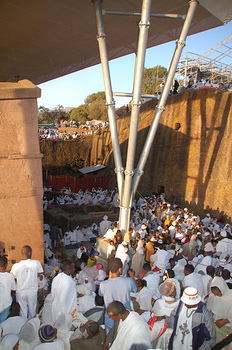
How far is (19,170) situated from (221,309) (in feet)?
15.4

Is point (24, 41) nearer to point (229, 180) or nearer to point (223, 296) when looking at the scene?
point (229, 180)

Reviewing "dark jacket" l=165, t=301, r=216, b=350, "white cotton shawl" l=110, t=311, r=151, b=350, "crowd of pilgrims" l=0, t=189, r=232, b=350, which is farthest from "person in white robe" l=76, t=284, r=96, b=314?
"white cotton shawl" l=110, t=311, r=151, b=350

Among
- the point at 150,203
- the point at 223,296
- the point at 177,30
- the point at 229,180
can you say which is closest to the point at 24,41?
the point at 177,30

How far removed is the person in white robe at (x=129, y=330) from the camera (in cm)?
271

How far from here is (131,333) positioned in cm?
275

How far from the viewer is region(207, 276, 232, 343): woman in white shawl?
4.14m

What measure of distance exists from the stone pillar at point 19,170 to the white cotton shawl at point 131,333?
4107mm

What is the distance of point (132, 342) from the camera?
2707 millimetres

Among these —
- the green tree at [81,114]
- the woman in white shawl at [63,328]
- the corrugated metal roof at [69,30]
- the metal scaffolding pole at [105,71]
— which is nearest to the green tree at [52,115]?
the green tree at [81,114]

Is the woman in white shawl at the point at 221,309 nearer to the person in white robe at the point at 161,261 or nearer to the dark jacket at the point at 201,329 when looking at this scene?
the dark jacket at the point at 201,329

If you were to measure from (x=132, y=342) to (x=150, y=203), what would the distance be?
1320 cm

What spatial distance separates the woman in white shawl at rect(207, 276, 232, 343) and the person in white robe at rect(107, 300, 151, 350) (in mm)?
1882

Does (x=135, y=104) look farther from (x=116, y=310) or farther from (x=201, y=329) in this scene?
(x=116, y=310)

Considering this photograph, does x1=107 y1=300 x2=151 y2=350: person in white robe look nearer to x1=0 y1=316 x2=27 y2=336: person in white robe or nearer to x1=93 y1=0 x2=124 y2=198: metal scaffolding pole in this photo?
x1=0 y1=316 x2=27 y2=336: person in white robe
